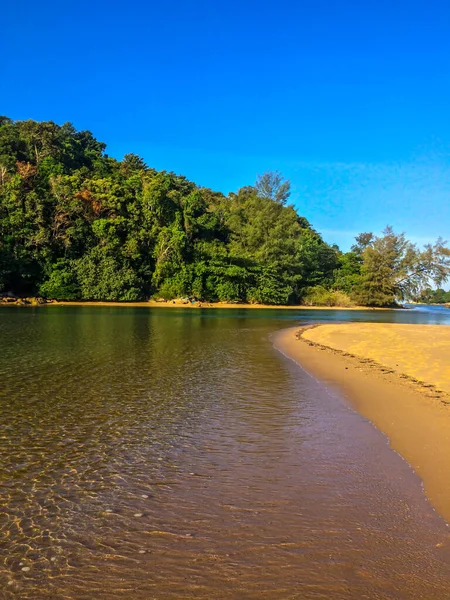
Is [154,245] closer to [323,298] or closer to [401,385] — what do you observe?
[323,298]

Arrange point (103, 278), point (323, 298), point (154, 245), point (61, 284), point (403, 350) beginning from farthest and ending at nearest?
point (323, 298) → point (154, 245) → point (103, 278) → point (61, 284) → point (403, 350)

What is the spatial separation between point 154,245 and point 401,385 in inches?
2379

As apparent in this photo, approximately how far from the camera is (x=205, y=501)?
4.92 meters

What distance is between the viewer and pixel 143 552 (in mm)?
3908

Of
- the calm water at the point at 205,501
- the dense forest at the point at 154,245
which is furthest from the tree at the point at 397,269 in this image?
the calm water at the point at 205,501

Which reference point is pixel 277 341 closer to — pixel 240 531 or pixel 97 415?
pixel 97 415

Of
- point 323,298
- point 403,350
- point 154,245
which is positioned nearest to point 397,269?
point 323,298

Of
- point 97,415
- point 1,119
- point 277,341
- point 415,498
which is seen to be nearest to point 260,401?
point 97,415

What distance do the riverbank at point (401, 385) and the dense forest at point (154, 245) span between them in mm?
46212

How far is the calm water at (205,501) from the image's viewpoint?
11.7 ft

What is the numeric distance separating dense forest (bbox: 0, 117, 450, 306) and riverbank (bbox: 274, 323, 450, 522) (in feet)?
152

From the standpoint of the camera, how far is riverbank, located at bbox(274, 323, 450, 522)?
6316mm

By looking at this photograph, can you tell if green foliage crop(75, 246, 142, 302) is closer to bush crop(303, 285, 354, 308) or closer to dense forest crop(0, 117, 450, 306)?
dense forest crop(0, 117, 450, 306)

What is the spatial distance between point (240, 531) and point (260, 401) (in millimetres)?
5438
